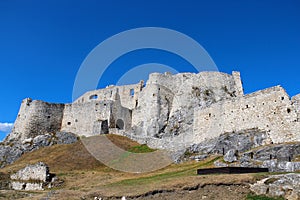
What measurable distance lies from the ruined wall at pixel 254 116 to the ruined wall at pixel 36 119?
27.2 metres

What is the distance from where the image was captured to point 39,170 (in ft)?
96.6

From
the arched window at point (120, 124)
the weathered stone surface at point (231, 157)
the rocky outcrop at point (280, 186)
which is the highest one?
the arched window at point (120, 124)

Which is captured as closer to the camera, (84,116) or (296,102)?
(296,102)

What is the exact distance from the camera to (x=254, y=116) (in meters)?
31.9

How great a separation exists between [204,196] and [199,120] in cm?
2258

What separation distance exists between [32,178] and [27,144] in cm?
1841

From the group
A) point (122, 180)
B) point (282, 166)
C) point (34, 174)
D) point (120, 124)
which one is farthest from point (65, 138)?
point (282, 166)

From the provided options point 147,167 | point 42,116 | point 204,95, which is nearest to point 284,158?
point 147,167

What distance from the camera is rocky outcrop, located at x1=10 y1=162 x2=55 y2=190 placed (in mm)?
27812

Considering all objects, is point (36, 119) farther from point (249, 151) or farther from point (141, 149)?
point (249, 151)

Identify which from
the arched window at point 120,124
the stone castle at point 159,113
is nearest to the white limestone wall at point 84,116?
the stone castle at point 159,113

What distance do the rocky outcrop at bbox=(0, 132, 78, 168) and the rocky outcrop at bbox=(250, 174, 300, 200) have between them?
3629 cm

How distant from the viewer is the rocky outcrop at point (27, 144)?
43.7 metres

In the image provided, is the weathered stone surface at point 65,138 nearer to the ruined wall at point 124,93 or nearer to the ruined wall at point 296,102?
the ruined wall at point 124,93
